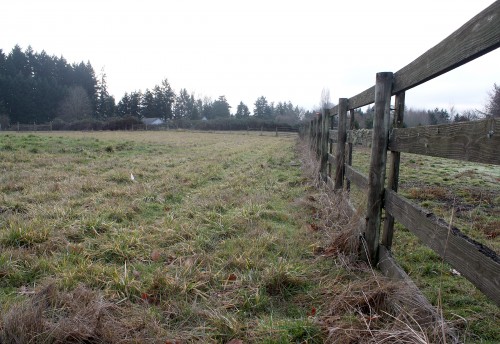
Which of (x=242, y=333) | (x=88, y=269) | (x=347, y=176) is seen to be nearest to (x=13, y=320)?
(x=88, y=269)

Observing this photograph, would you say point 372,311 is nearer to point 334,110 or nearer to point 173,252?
point 173,252

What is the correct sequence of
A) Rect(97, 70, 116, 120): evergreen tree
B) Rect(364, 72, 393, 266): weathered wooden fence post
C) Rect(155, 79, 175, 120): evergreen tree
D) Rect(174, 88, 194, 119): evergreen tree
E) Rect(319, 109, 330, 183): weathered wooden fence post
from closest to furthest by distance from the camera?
1. Rect(364, 72, 393, 266): weathered wooden fence post
2. Rect(319, 109, 330, 183): weathered wooden fence post
3. Rect(97, 70, 116, 120): evergreen tree
4. Rect(155, 79, 175, 120): evergreen tree
5. Rect(174, 88, 194, 119): evergreen tree

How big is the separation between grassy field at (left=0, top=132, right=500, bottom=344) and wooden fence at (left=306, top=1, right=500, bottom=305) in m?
0.41

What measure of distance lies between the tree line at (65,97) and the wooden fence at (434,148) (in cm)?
6364

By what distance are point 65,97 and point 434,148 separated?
3036 inches

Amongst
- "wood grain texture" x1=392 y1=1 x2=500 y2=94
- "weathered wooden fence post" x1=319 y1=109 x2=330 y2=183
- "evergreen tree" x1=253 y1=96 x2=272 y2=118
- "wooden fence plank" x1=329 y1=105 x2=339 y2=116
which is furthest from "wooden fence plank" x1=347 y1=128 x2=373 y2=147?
"evergreen tree" x1=253 y1=96 x2=272 y2=118

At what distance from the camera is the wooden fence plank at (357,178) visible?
3.44m

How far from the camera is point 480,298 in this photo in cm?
255

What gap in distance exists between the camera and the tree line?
201ft

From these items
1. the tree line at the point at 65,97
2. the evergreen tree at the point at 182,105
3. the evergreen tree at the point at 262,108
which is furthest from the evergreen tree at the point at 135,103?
the evergreen tree at the point at 262,108

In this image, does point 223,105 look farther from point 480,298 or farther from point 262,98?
point 480,298

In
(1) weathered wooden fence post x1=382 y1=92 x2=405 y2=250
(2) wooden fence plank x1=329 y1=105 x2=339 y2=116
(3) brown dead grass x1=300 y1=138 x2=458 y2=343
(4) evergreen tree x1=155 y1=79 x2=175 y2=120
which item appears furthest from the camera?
(4) evergreen tree x1=155 y1=79 x2=175 y2=120

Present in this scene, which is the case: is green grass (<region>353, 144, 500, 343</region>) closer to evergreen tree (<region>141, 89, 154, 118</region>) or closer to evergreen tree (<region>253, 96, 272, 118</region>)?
evergreen tree (<region>141, 89, 154, 118</region>)

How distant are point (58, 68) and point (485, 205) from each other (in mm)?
87334
